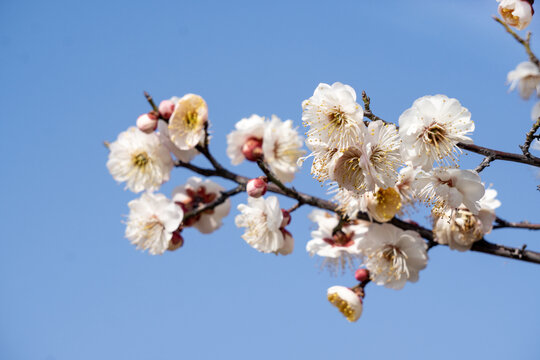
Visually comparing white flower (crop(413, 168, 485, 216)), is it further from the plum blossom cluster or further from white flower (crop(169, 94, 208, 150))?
white flower (crop(169, 94, 208, 150))

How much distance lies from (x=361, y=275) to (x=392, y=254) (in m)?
0.19

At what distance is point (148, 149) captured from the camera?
2643mm

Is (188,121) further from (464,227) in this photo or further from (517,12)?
(517,12)

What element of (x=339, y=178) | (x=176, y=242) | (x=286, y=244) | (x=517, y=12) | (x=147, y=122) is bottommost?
(x=339, y=178)

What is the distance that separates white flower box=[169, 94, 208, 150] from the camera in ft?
7.93

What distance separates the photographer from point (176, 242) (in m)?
2.75

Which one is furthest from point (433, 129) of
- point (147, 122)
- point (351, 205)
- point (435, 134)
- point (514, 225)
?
point (147, 122)

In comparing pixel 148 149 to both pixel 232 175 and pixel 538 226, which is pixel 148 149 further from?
pixel 538 226

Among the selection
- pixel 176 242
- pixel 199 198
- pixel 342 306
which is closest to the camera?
pixel 342 306

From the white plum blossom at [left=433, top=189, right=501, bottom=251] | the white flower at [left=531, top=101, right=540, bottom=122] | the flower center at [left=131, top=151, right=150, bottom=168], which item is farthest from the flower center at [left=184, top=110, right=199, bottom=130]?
the white flower at [left=531, top=101, right=540, bottom=122]

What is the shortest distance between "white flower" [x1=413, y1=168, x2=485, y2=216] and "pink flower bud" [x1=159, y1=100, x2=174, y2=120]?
1166 millimetres

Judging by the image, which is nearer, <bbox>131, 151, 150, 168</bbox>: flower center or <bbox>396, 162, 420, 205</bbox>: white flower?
<bbox>396, 162, 420, 205</bbox>: white flower

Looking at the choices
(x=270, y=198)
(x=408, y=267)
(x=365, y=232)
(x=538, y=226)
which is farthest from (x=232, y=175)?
(x=538, y=226)

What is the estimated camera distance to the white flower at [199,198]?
288cm
